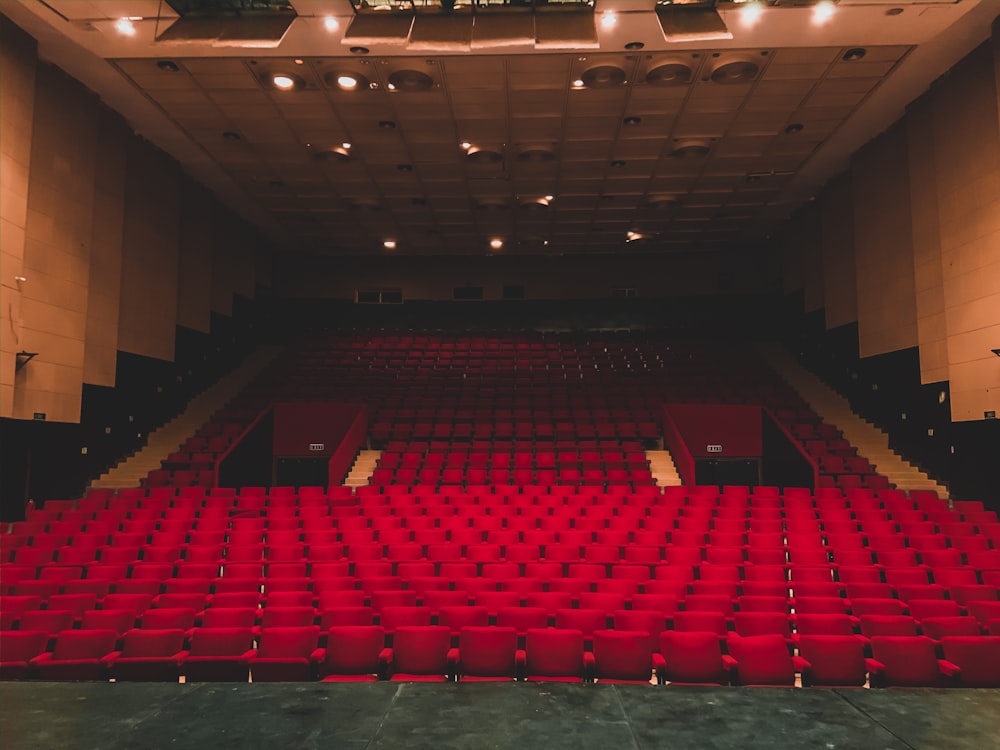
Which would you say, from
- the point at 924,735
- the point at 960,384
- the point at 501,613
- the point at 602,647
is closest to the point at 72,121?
the point at 501,613

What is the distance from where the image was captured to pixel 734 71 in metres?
6.72

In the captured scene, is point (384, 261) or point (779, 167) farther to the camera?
point (384, 261)

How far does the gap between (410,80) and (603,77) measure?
2.06 meters

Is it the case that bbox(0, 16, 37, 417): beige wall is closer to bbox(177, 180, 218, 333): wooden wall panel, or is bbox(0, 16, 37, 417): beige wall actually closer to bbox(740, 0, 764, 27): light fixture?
bbox(177, 180, 218, 333): wooden wall panel

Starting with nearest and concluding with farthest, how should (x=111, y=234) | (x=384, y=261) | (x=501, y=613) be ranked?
(x=501, y=613) → (x=111, y=234) → (x=384, y=261)

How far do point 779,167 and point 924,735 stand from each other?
340 inches

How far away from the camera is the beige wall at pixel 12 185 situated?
573 cm

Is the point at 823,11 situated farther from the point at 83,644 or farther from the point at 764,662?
the point at 83,644

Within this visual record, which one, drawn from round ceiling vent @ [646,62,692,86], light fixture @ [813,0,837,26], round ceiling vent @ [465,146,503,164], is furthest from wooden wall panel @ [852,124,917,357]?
round ceiling vent @ [465,146,503,164]

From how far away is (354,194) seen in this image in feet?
32.9

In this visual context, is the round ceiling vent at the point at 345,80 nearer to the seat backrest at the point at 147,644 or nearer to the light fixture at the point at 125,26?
the light fixture at the point at 125,26

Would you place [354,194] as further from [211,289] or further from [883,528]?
[883,528]

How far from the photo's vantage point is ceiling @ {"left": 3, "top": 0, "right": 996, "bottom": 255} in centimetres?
611

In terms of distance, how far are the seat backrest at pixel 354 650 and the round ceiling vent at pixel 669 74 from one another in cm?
604
